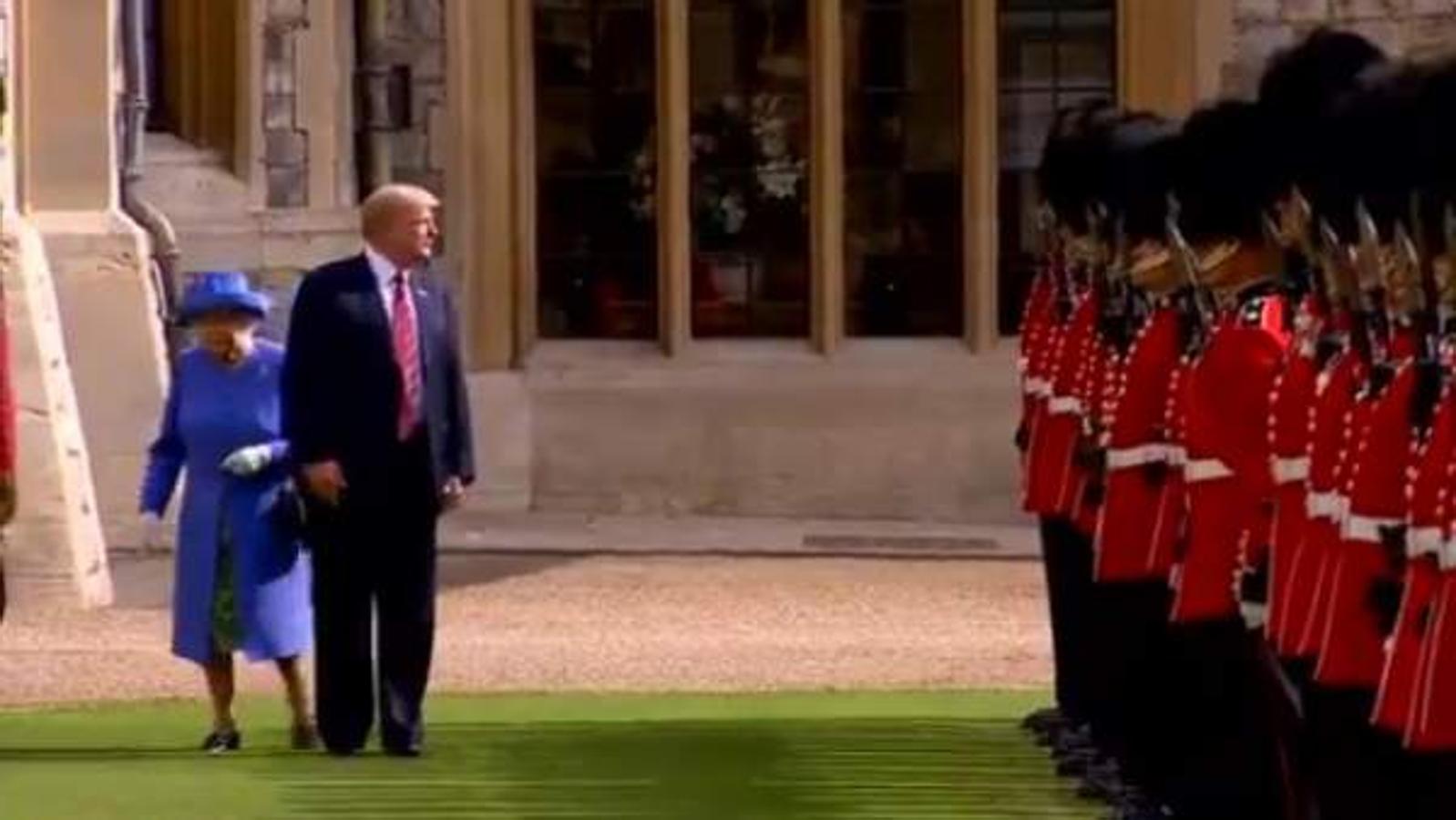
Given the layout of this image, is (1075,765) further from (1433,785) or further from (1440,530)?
(1440,530)

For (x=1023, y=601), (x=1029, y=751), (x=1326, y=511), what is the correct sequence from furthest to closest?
(x=1023, y=601) → (x=1029, y=751) → (x=1326, y=511)

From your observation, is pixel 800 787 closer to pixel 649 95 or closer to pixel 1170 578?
pixel 1170 578

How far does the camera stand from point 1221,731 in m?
8.30

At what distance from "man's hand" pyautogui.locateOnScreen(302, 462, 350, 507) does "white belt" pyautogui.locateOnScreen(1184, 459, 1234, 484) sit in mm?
2949

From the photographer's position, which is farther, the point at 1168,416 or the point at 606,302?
the point at 606,302

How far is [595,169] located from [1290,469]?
11.3m

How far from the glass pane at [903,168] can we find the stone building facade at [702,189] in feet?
0.04

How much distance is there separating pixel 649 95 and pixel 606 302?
84 centimetres

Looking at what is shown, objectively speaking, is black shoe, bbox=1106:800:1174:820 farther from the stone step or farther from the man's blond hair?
the stone step

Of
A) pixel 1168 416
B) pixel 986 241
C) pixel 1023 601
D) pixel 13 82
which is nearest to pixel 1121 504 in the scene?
pixel 1168 416

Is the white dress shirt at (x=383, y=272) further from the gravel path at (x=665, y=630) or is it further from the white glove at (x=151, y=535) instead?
the white glove at (x=151, y=535)

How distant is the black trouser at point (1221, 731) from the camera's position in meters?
8.00

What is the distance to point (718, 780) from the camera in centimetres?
990

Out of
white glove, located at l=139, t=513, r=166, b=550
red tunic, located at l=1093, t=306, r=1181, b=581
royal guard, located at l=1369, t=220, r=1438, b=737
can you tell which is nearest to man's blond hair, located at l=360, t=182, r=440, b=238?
red tunic, located at l=1093, t=306, r=1181, b=581
